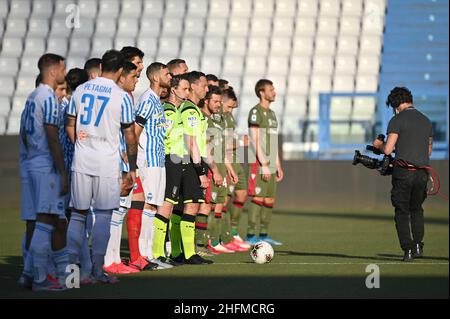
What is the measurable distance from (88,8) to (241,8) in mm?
4944

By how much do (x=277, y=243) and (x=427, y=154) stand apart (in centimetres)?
339

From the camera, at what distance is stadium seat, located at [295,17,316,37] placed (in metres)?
32.6

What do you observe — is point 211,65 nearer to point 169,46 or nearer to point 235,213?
point 169,46

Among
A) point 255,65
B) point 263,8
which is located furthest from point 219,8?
point 255,65

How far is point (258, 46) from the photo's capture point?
33.0 metres

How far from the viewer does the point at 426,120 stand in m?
11.3

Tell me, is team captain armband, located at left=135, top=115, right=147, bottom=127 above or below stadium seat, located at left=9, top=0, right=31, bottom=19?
below

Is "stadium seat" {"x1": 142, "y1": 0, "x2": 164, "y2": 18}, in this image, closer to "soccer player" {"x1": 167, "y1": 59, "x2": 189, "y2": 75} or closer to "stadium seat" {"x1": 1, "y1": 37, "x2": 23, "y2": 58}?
"stadium seat" {"x1": 1, "y1": 37, "x2": 23, "y2": 58}

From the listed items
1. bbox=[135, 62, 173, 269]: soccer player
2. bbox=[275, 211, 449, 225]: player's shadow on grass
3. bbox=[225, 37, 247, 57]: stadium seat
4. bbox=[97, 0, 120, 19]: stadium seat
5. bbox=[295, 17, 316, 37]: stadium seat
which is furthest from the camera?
bbox=[97, 0, 120, 19]: stadium seat

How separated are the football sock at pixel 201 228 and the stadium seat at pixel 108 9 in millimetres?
22163

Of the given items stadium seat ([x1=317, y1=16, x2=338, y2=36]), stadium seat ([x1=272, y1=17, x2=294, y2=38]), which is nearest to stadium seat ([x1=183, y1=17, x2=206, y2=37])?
stadium seat ([x1=272, y1=17, x2=294, y2=38])

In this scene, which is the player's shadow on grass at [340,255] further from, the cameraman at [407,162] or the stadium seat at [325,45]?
the stadium seat at [325,45]

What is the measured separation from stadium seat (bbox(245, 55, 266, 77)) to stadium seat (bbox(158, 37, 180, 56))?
7.36 ft

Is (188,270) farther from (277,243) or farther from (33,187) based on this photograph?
(277,243)
